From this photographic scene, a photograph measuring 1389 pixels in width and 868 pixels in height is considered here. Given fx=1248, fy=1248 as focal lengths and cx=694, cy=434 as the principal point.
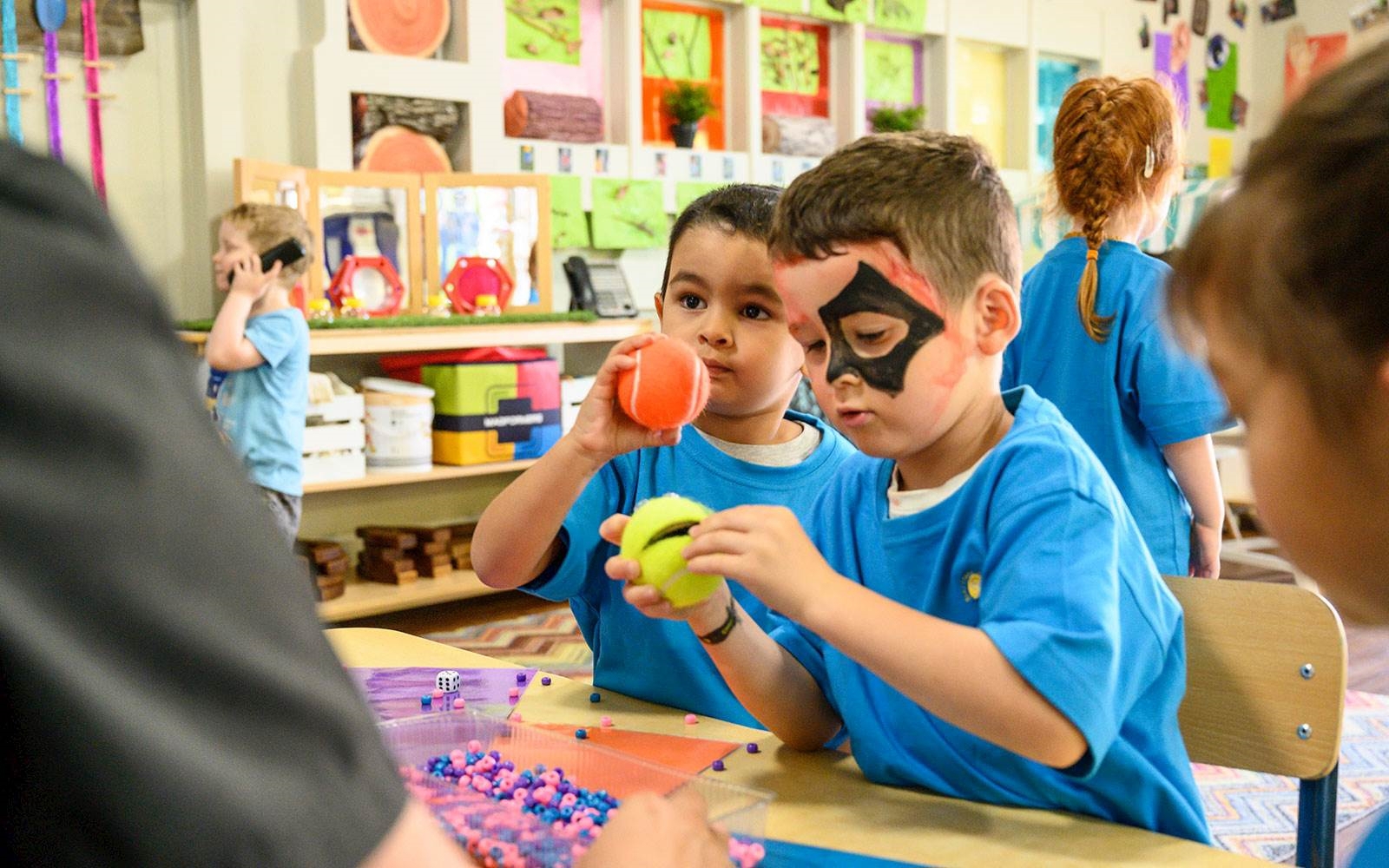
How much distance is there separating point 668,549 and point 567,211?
417 centimetres

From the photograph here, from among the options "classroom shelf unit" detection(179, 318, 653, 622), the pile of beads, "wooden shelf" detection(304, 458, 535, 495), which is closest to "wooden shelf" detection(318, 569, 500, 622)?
"classroom shelf unit" detection(179, 318, 653, 622)

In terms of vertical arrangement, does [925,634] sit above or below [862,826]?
above

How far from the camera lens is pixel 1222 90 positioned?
7.70 meters

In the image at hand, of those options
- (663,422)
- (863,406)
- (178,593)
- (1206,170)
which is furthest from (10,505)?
(1206,170)

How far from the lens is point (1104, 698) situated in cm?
96

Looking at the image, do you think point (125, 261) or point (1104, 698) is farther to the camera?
point (1104, 698)

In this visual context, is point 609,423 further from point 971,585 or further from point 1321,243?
point 1321,243

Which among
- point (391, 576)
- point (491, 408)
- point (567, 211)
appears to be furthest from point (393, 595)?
point (567, 211)

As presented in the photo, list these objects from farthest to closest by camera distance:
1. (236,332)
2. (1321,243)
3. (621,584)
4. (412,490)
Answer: (412,490), (236,332), (621,584), (1321,243)

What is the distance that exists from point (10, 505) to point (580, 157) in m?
4.96

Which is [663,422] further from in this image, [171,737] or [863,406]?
[171,737]

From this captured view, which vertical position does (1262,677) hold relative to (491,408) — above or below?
below

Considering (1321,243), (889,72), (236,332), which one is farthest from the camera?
(889,72)

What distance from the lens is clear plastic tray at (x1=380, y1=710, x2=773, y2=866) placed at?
89 cm
